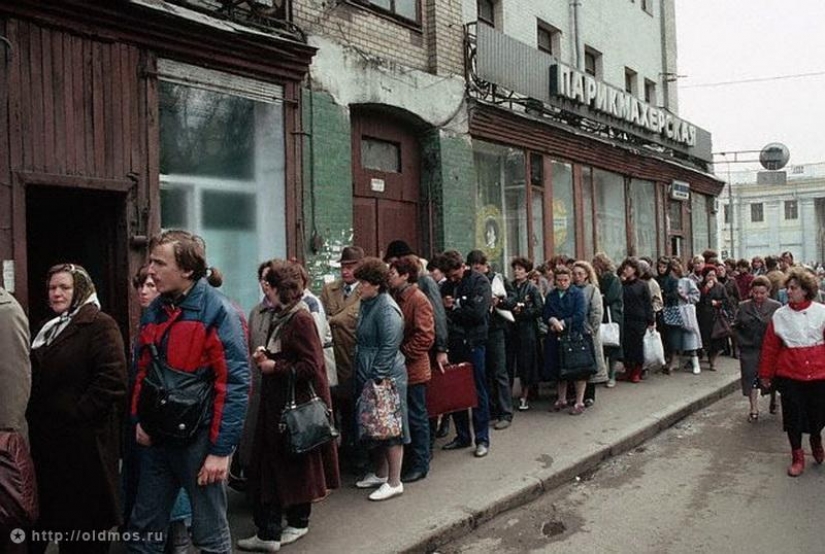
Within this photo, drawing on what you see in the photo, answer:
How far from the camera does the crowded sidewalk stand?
4.93m

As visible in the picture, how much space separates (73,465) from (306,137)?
18.6ft

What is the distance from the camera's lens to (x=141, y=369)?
368 centimetres

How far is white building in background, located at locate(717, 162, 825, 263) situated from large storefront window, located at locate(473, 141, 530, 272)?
5283 centimetres

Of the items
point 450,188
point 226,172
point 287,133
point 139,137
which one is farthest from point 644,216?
point 139,137

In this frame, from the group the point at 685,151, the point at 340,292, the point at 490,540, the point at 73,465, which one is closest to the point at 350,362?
the point at 340,292

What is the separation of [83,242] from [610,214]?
12.1 m

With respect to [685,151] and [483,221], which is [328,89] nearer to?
[483,221]

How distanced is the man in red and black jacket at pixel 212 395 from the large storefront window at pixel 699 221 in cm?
1974

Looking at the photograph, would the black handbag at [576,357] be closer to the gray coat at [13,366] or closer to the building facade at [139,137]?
the building facade at [139,137]

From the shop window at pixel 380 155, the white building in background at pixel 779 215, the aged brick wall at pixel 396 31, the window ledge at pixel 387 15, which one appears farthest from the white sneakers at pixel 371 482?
the white building in background at pixel 779 215

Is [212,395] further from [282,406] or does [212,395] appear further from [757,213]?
[757,213]

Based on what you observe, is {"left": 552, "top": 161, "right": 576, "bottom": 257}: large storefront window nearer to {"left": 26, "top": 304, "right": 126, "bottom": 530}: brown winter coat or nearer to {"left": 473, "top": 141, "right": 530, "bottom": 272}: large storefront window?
{"left": 473, "top": 141, "right": 530, "bottom": 272}: large storefront window

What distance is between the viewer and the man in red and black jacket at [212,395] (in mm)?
3537

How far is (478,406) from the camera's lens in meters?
6.87
